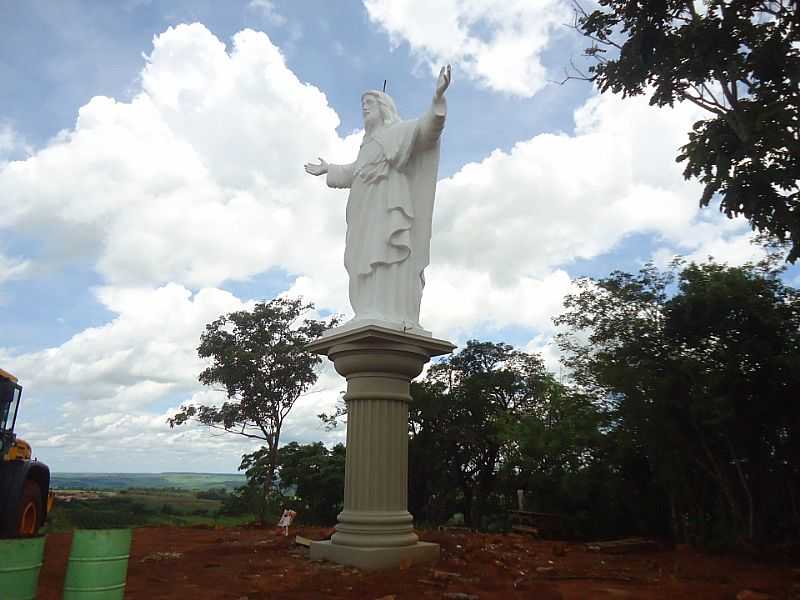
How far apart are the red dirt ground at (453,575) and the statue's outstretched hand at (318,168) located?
461cm

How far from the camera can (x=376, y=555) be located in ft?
18.4

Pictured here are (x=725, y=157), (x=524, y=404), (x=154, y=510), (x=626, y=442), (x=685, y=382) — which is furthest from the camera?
(x=524, y=404)

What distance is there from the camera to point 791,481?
7.96 meters

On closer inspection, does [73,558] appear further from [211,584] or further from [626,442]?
[626,442]

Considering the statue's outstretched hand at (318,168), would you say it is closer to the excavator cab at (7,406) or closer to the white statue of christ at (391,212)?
the white statue of christ at (391,212)

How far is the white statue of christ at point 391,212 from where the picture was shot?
6.66 metres

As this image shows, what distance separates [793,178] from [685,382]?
10.7 ft

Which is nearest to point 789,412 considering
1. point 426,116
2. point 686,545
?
point 686,545

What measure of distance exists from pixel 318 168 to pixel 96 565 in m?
5.82

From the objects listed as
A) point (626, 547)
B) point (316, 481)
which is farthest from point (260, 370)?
point (626, 547)

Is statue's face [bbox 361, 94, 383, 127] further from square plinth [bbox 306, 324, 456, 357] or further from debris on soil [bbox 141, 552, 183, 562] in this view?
debris on soil [bbox 141, 552, 183, 562]

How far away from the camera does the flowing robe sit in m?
6.68

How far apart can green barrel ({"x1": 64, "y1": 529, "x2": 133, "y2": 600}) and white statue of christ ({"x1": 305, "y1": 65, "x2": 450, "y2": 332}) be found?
3.61m

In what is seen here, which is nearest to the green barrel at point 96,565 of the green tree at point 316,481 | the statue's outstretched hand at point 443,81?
the statue's outstretched hand at point 443,81
